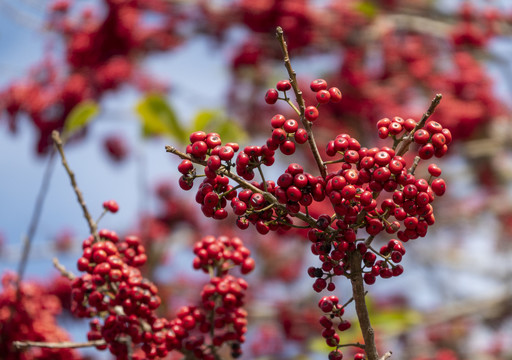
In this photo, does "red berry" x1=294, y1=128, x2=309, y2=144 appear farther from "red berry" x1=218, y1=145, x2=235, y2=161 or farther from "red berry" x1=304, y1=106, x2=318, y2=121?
"red berry" x1=218, y1=145, x2=235, y2=161

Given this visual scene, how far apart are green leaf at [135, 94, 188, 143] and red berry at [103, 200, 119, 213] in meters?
1.35

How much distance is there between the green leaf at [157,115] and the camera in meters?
2.85

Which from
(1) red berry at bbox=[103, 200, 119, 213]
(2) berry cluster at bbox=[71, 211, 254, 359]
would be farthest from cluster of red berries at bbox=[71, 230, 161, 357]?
(1) red berry at bbox=[103, 200, 119, 213]

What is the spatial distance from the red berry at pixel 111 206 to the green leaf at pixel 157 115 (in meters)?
1.35

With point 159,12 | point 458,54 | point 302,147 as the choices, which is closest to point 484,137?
point 458,54

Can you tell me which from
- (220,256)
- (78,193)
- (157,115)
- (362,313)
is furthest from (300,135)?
(157,115)

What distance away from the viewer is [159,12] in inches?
195

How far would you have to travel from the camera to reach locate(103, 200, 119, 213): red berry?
1.54 meters

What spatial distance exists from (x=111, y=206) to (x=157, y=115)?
4.57ft

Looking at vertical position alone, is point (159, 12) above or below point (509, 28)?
above

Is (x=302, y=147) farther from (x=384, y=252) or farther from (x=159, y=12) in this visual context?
(x=384, y=252)

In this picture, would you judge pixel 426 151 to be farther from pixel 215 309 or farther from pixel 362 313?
pixel 215 309

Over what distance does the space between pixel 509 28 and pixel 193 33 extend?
2972 mm

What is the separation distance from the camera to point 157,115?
2.86 m
